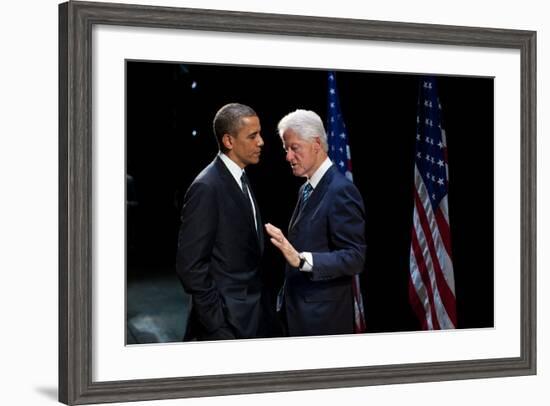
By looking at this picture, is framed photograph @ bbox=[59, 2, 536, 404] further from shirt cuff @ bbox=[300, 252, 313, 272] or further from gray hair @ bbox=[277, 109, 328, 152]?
shirt cuff @ bbox=[300, 252, 313, 272]

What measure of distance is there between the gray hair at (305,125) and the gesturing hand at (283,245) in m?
0.51

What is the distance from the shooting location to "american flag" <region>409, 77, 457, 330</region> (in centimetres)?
800

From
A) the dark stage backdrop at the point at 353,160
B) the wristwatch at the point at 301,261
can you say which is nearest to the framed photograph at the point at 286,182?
the dark stage backdrop at the point at 353,160

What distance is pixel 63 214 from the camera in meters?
7.05

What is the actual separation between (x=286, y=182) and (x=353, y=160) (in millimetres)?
427

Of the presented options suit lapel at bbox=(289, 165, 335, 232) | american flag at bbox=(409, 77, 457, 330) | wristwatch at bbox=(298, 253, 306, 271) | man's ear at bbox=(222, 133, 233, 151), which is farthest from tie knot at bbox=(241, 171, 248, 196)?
american flag at bbox=(409, 77, 457, 330)

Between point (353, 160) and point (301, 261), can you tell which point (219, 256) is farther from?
point (353, 160)

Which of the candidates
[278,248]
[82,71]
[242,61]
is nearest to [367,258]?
[278,248]

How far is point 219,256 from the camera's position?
743 cm

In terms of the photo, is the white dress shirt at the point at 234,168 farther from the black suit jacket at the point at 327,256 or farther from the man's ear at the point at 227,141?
the black suit jacket at the point at 327,256

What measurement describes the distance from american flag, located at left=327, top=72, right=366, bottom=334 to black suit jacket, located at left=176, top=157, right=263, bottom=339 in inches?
A: 22.7

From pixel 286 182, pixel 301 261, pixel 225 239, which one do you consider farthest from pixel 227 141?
pixel 301 261

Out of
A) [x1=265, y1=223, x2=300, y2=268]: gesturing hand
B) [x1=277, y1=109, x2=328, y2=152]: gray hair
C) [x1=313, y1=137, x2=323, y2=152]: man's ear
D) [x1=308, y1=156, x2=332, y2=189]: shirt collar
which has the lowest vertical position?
[x1=265, y1=223, x2=300, y2=268]: gesturing hand

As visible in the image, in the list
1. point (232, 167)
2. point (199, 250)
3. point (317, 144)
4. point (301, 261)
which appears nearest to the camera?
point (199, 250)
